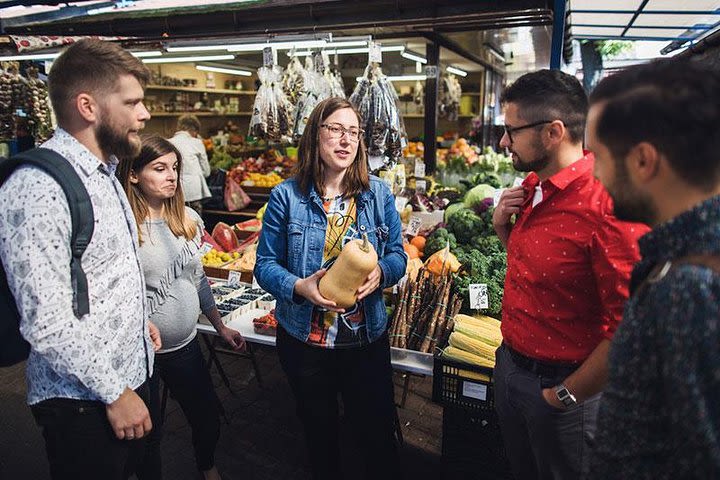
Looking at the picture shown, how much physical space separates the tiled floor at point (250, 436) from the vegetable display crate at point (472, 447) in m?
0.42

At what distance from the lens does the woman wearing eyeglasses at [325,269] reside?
83.3 inches

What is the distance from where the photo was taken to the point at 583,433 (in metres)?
1.69

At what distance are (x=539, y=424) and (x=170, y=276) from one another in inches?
69.7

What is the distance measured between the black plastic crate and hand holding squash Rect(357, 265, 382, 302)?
644 mm

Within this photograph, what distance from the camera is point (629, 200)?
3.16ft

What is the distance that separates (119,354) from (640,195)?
1.56 meters

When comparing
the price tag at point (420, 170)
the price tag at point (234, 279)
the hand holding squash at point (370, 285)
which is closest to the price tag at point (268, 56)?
the price tag at point (234, 279)

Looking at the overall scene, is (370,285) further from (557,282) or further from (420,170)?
(420,170)

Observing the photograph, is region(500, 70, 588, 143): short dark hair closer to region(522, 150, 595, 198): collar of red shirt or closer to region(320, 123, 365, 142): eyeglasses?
region(522, 150, 595, 198): collar of red shirt

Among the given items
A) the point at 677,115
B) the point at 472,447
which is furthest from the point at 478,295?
the point at 677,115

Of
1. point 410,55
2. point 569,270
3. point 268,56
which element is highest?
point 410,55

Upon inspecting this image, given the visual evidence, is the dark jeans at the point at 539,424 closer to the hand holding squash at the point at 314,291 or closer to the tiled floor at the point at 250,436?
the hand holding squash at the point at 314,291

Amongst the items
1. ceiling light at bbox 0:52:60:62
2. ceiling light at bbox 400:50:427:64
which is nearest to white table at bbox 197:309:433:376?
ceiling light at bbox 0:52:60:62

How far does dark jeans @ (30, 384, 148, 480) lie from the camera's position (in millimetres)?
1508
